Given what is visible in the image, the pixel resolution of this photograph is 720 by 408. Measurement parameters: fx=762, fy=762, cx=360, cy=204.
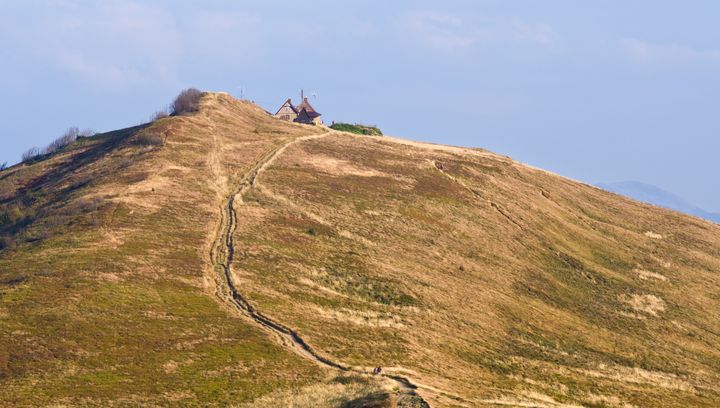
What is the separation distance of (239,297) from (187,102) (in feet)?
290

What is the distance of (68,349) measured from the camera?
2184 inches

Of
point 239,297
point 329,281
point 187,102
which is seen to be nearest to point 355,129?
point 187,102

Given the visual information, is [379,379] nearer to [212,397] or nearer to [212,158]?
[212,397]

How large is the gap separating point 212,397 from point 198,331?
11091 millimetres

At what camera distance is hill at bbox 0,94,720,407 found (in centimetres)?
5616

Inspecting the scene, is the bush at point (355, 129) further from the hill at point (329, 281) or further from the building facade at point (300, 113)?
the hill at point (329, 281)

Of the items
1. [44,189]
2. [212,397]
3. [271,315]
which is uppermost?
[44,189]

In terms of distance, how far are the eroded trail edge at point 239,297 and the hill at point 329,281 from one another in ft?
0.89

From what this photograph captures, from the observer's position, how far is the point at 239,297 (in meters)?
71.1

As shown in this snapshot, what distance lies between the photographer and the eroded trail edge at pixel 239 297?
192ft

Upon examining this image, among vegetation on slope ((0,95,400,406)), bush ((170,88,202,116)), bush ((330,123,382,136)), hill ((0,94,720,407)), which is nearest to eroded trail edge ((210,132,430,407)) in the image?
hill ((0,94,720,407))

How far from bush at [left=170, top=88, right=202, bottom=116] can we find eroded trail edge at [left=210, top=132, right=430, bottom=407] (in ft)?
150

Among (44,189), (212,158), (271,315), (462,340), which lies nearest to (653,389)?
(462,340)

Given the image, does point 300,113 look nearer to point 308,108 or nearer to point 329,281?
point 308,108
